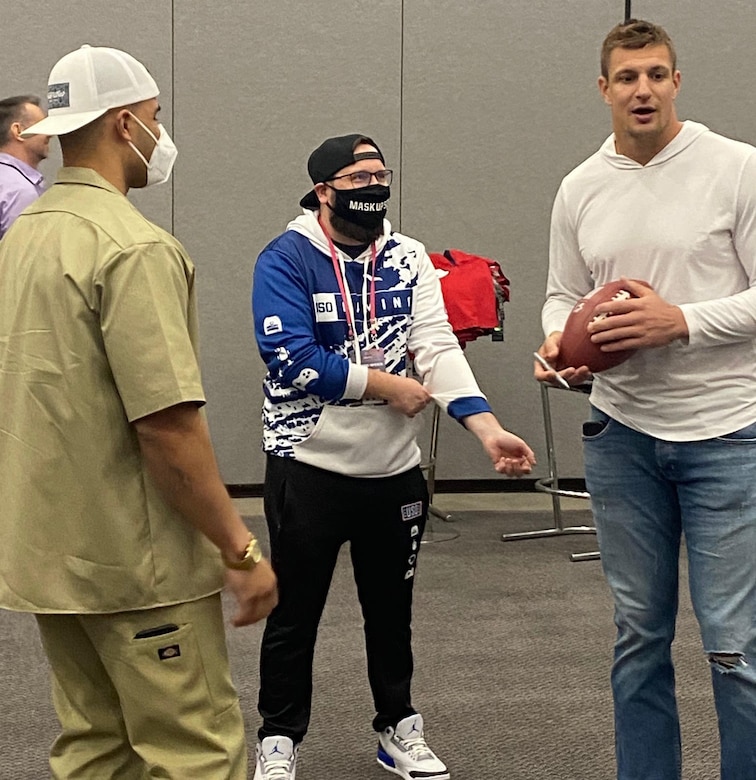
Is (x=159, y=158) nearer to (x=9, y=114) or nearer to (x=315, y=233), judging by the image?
(x=315, y=233)

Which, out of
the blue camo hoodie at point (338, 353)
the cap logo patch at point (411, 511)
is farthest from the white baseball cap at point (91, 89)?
the cap logo patch at point (411, 511)

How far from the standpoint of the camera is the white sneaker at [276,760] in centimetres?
276

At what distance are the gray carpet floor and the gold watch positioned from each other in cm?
126

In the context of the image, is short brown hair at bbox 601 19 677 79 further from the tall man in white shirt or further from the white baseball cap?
the white baseball cap

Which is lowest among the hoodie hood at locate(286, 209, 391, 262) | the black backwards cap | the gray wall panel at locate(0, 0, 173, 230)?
the hoodie hood at locate(286, 209, 391, 262)

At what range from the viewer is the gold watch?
180 centimetres

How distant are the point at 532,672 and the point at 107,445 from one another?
2161 millimetres

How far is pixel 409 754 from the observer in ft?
9.42

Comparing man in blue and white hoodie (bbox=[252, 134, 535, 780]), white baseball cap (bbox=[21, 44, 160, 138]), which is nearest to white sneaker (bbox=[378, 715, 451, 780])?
man in blue and white hoodie (bbox=[252, 134, 535, 780])

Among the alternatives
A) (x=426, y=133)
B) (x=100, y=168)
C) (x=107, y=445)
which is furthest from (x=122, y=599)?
(x=426, y=133)

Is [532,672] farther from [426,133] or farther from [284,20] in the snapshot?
[284,20]

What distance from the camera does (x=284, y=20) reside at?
6.19m

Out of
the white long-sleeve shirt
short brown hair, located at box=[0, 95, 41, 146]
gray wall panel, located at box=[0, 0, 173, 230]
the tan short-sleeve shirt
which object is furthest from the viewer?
gray wall panel, located at box=[0, 0, 173, 230]

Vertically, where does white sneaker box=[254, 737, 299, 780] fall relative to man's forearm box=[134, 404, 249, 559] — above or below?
below
